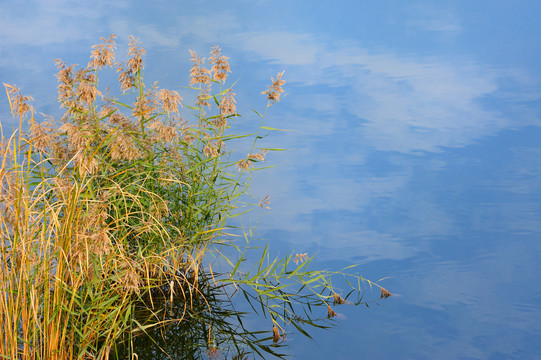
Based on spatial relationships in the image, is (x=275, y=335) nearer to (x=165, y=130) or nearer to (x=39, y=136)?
(x=165, y=130)

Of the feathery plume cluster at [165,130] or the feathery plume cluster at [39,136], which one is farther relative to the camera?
the feathery plume cluster at [165,130]

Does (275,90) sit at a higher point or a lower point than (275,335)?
higher

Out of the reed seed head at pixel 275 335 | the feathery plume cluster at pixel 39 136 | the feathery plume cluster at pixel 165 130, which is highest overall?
the feathery plume cluster at pixel 165 130

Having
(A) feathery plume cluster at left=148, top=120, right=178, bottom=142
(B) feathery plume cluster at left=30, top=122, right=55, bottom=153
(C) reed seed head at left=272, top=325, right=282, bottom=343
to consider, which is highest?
(A) feathery plume cluster at left=148, top=120, right=178, bottom=142

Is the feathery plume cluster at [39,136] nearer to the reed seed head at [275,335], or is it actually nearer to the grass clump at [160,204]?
the grass clump at [160,204]

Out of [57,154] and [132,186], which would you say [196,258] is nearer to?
[132,186]

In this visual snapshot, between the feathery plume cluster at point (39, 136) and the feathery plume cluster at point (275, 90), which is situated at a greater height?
the feathery plume cluster at point (275, 90)

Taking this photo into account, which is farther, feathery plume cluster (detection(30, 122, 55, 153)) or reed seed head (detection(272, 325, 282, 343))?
reed seed head (detection(272, 325, 282, 343))

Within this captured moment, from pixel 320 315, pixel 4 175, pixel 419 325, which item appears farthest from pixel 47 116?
pixel 419 325

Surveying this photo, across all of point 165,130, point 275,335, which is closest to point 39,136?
point 165,130

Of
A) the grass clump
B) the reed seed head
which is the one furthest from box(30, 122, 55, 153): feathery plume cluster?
the reed seed head

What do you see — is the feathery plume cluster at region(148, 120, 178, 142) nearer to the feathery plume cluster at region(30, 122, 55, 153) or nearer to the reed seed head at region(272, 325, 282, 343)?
the feathery plume cluster at region(30, 122, 55, 153)

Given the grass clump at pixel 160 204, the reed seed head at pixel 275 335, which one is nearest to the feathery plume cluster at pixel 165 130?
the grass clump at pixel 160 204

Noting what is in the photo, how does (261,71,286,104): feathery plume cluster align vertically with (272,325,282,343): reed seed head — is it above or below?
above
